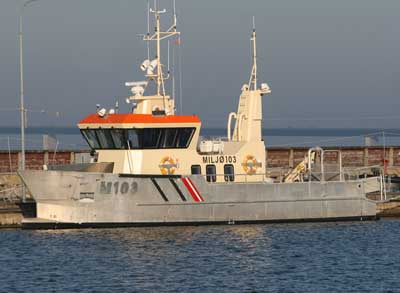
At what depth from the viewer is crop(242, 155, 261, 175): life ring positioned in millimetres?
45531

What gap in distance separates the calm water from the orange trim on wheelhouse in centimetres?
380

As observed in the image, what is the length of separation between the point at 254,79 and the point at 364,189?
18.9 ft

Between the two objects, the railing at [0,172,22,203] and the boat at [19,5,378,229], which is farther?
the railing at [0,172,22,203]

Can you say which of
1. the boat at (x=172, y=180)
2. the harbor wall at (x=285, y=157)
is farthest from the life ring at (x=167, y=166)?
the harbor wall at (x=285, y=157)

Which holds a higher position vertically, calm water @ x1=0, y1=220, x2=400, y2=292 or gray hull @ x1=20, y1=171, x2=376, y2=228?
gray hull @ x1=20, y1=171, x2=376, y2=228

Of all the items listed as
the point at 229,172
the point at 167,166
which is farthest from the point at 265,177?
the point at 167,166

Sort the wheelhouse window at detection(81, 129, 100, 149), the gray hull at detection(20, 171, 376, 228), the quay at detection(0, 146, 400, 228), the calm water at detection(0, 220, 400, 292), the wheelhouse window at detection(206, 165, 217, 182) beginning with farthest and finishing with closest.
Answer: the quay at detection(0, 146, 400, 228)
the wheelhouse window at detection(206, 165, 217, 182)
the wheelhouse window at detection(81, 129, 100, 149)
the gray hull at detection(20, 171, 376, 228)
the calm water at detection(0, 220, 400, 292)

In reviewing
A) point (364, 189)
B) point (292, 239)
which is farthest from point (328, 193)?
point (292, 239)

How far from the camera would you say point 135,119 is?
43.7 metres

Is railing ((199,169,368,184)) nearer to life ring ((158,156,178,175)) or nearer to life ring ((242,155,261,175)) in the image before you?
life ring ((242,155,261,175))

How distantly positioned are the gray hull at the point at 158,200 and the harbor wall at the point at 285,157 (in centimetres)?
784

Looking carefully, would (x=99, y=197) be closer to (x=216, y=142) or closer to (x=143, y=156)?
Answer: (x=143, y=156)

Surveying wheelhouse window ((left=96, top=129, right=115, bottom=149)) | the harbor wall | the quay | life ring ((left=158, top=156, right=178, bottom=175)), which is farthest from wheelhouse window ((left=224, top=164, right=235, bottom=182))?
the harbor wall

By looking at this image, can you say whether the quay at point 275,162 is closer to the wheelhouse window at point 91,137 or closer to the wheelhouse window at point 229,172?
the wheelhouse window at point 91,137
